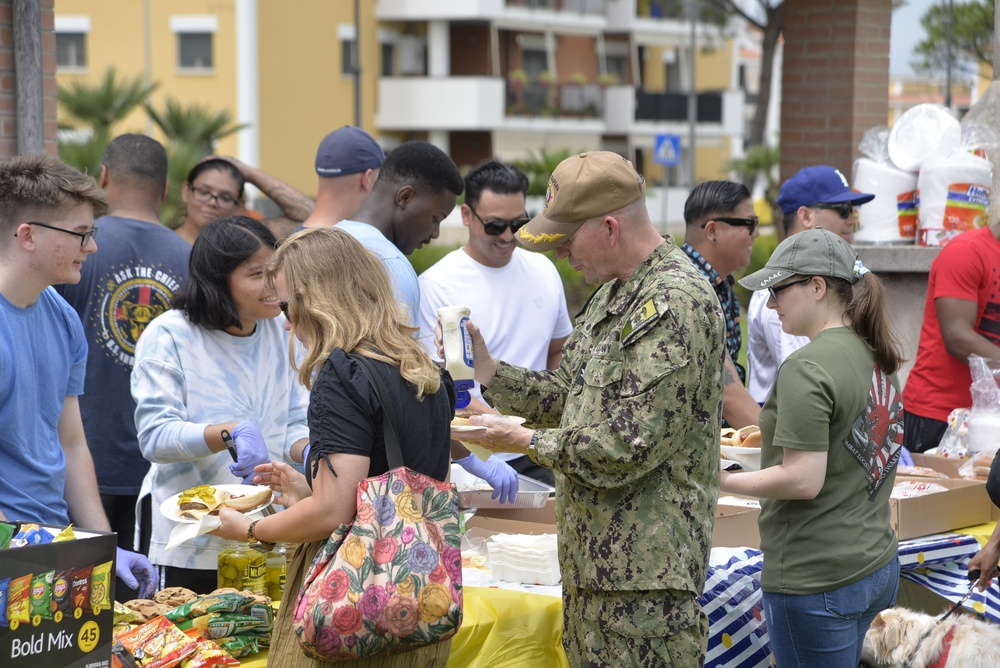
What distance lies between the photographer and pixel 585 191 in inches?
109

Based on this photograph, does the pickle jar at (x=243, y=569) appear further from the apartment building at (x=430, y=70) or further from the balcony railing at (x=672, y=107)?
the balcony railing at (x=672, y=107)

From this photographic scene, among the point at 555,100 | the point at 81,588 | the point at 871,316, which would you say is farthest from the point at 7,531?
the point at 555,100

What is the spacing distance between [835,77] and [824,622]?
637 cm

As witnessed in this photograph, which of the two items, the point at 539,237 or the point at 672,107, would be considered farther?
the point at 672,107

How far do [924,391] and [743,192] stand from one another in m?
1.52

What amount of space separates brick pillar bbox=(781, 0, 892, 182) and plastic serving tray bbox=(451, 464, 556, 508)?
17.7 ft

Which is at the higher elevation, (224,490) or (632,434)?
(632,434)

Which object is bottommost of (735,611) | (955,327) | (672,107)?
(735,611)

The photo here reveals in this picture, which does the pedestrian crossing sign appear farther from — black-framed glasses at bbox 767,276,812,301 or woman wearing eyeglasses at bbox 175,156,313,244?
black-framed glasses at bbox 767,276,812,301

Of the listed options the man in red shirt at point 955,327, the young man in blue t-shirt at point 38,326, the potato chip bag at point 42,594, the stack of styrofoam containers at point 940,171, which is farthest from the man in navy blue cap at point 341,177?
the stack of styrofoam containers at point 940,171

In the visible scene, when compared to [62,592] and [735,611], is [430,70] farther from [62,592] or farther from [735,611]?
[62,592]

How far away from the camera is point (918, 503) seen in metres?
3.95

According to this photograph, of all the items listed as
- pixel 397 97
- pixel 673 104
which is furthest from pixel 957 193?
pixel 673 104

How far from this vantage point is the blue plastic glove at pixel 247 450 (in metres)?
3.18
